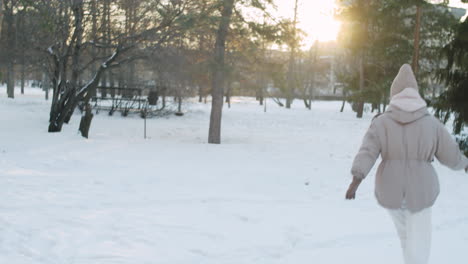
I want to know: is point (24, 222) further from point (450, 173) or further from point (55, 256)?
point (450, 173)

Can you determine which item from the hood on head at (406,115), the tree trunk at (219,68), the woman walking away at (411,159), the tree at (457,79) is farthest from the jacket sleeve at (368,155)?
the tree trunk at (219,68)

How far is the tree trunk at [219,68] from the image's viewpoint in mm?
13648

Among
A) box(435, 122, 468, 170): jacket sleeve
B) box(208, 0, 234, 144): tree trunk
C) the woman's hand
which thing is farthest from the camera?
box(208, 0, 234, 144): tree trunk

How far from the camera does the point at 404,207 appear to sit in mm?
3547

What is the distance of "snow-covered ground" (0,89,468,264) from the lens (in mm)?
4697

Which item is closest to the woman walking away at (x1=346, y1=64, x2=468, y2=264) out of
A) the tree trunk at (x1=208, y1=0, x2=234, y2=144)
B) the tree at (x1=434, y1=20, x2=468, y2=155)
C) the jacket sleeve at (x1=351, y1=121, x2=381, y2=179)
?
the jacket sleeve at (x1=351, y1=121, x2=381, y2=179)

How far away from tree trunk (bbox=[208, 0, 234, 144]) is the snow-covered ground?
2187 millimetres

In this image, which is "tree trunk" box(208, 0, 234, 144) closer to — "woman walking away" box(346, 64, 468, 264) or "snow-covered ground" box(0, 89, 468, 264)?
"snow-covered ground" box(0, 89, 468, 264)

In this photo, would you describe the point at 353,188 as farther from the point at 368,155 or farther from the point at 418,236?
the point at 418,236

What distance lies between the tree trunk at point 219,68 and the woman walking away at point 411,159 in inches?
396

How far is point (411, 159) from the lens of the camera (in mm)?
3467

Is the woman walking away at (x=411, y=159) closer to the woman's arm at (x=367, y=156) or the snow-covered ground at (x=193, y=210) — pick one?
the woman's arm at (x=367, y=156)

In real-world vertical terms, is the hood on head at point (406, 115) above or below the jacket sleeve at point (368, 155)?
above

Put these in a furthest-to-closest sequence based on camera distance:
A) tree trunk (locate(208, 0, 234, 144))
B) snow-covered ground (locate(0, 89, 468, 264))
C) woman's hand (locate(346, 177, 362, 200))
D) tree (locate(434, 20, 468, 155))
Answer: tree trunk (locate(208, 0, 234, 144)) < tree (locate(434, 20, 468, 155)) < snow-covered ground (locate(0, 89, 468, 264)) < woman's hand (locate(346, 177, 362, 200))
